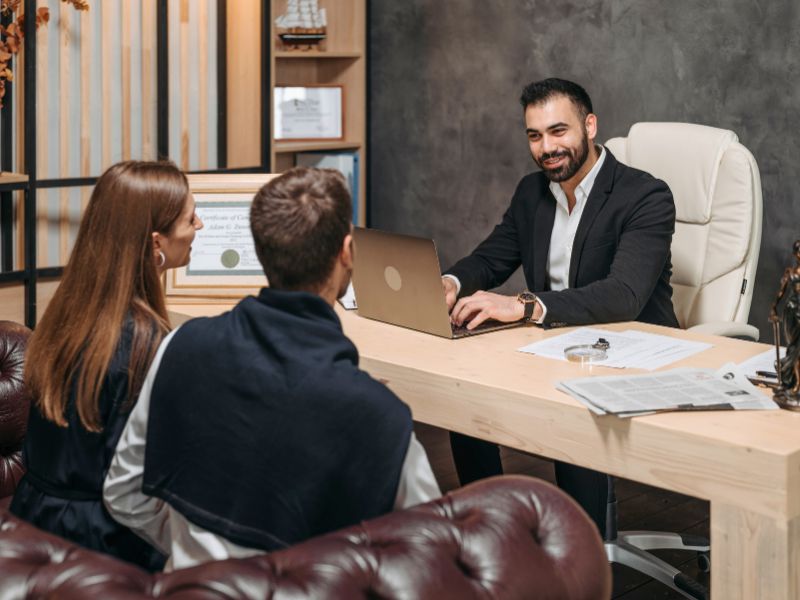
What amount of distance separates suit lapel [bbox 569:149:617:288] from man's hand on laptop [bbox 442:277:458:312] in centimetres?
32

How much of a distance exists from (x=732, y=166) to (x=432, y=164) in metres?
2.05

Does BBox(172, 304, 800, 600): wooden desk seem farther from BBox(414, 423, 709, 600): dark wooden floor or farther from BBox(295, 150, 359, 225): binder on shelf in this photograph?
BBox(295, 150, 359, 225): binder on shelf

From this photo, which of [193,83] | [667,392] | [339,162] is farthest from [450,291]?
[339,162]

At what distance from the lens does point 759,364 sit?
2350 mm

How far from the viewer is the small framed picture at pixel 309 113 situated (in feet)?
16.0

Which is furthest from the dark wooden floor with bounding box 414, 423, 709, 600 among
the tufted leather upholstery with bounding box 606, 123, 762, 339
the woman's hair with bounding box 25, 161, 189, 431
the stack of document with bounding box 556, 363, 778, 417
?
the woman's hair with bounding box 25, 161, 189, 431

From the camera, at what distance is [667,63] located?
4.07 m

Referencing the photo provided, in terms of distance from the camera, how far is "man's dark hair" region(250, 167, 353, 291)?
156 cm

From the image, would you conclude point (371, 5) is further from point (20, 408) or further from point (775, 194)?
point (20, 408)

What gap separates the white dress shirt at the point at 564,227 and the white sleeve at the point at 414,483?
1587mm

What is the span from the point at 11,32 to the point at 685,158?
2.25 meters

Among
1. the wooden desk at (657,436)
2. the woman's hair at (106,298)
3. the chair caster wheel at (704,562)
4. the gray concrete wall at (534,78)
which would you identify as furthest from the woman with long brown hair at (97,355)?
the gray concrete wall at (534,78)

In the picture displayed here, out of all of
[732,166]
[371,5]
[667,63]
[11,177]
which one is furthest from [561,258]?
[371,5]

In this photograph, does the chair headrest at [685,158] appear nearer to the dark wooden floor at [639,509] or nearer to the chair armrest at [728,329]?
the chair armrest at [728,329]
